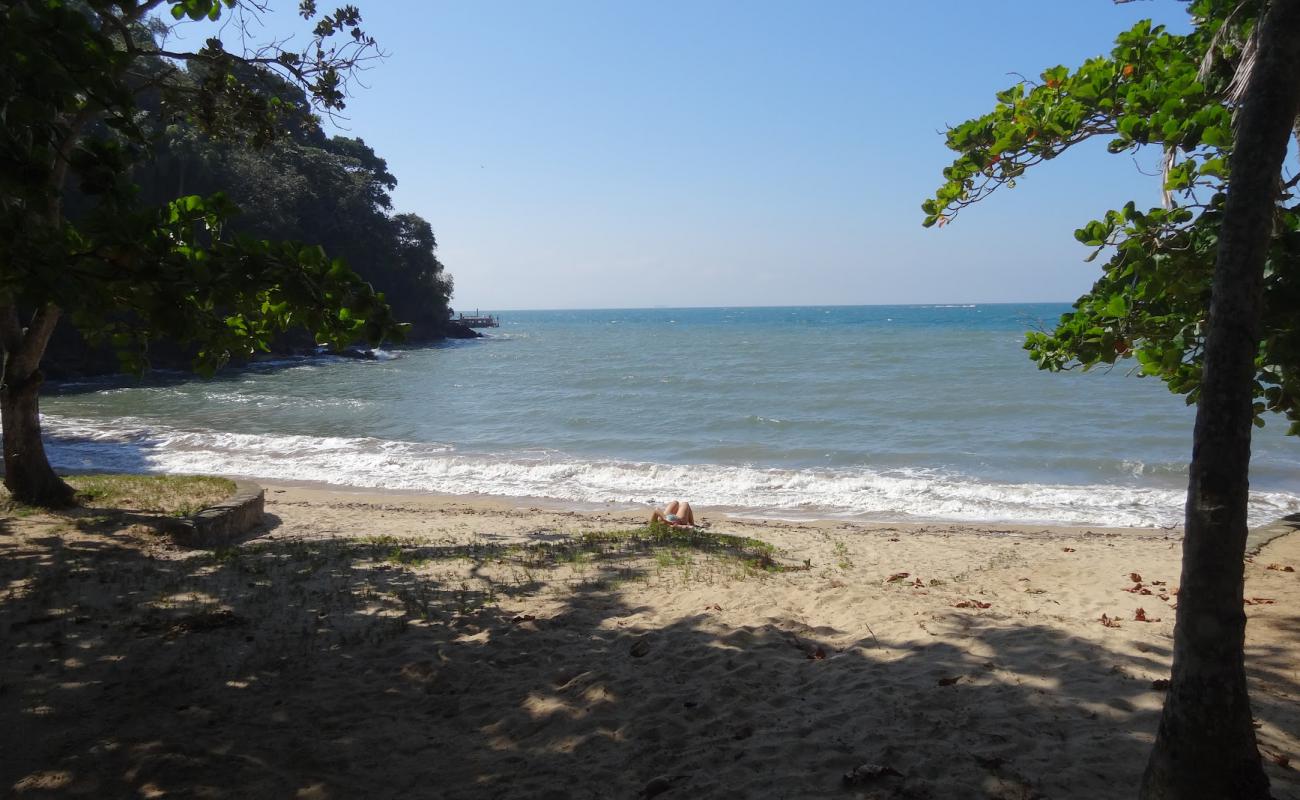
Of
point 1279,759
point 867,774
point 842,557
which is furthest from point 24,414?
point 1279,759

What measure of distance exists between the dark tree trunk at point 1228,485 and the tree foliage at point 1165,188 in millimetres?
1581

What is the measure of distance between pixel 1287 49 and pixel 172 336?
444 cm

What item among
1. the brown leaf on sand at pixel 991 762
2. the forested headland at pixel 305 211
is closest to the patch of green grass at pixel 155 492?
the brown leaf on sand at pixel 991 762

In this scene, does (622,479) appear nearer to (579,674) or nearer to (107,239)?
(579,674)

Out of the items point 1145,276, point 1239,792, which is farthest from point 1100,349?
point 1239,792

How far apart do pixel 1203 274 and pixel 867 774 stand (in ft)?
10.5

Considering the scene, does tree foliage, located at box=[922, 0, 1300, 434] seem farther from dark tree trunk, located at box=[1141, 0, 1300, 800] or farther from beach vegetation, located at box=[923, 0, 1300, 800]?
dark tree trunk, located at box=[1141, 0, 1300, 800]

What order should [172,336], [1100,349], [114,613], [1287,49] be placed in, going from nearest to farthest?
[1287,49] < [172,336] < [1100,349] < [114,613]

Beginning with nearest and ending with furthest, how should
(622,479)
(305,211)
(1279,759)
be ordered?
(1279,759), (622,479), (305,211)

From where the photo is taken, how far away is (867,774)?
130 inches

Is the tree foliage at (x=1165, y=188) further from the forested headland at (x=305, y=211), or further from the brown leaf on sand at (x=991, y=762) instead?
the forested headland at (x=305, y=211)

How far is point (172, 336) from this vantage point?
3.78 meters

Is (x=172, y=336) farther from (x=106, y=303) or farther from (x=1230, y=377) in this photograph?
(x=1230, y=377)

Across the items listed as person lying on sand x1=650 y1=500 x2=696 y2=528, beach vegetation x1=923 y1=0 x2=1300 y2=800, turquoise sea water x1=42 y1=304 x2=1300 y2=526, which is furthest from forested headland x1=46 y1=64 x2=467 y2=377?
beach vegetation x1=923 y1=0 x2=1300 y2=800
